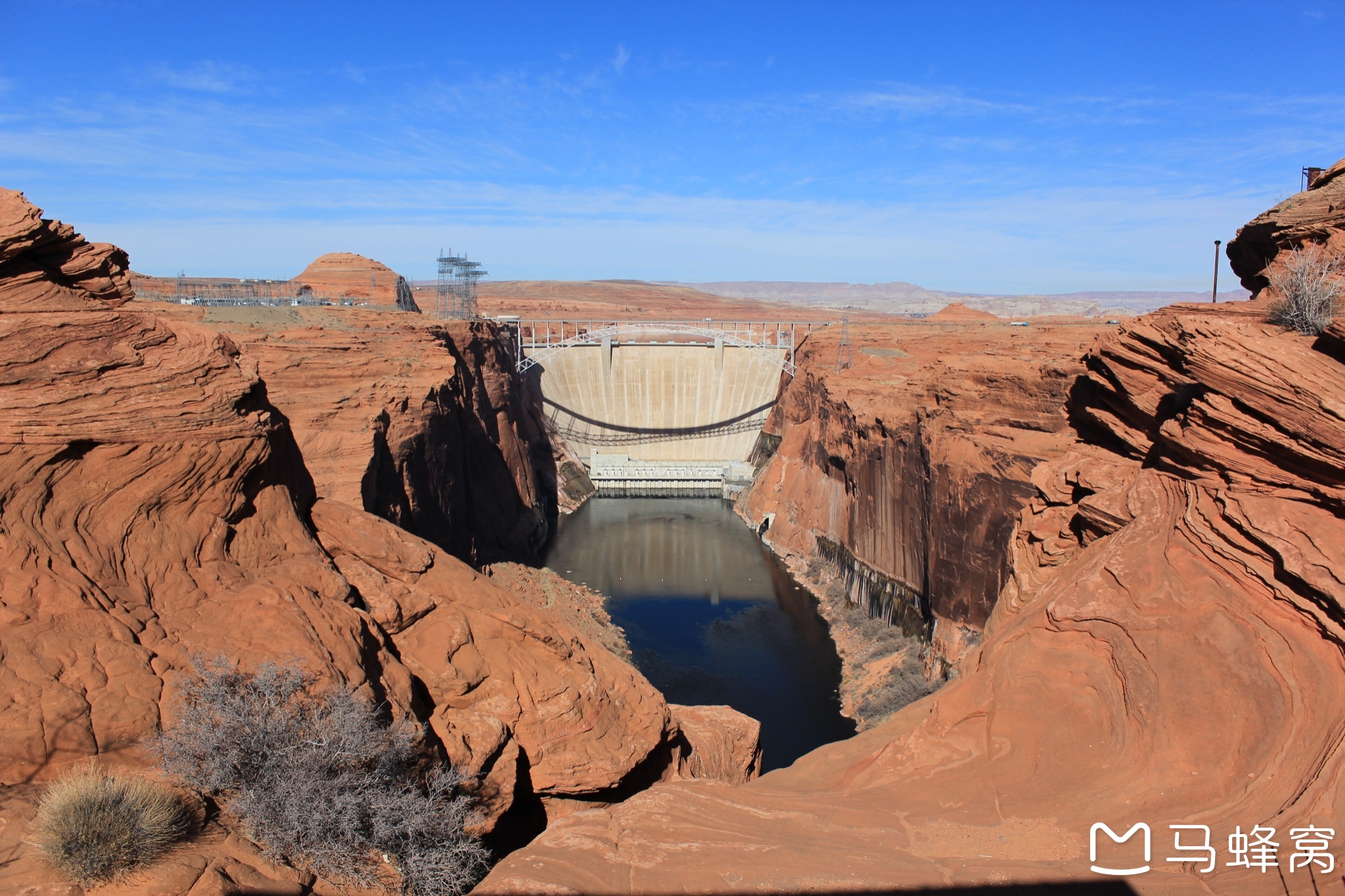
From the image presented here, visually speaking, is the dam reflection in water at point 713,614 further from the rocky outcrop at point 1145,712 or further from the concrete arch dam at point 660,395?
the rocky outcrop at point 1145,712

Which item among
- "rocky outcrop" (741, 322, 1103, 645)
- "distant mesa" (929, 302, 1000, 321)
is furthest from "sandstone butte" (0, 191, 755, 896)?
"distant mesa" (929, 302, 1000, 321)

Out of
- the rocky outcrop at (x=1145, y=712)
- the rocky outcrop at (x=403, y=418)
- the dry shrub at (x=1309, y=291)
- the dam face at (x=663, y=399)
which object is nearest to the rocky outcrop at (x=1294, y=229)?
the dry shrub at (x=1309, y=291)

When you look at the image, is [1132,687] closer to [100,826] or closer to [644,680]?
[644,680]

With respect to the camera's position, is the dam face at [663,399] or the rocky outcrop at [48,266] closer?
the rocky outcrop at [48,266]

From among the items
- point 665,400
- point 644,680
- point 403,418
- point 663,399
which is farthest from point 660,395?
point 644,680

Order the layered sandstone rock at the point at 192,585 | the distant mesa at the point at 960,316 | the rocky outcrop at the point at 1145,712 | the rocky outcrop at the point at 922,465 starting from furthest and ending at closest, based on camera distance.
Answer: the distant mesa at the point at 960,316 < the rocky outcrop at the point at 922,465 < the rocky outcrop at the point at 1145,712 < the layered sandstone rock at the point at 192,585

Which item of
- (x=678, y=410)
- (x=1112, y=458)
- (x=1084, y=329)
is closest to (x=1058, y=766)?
(x=1112, y=458)
